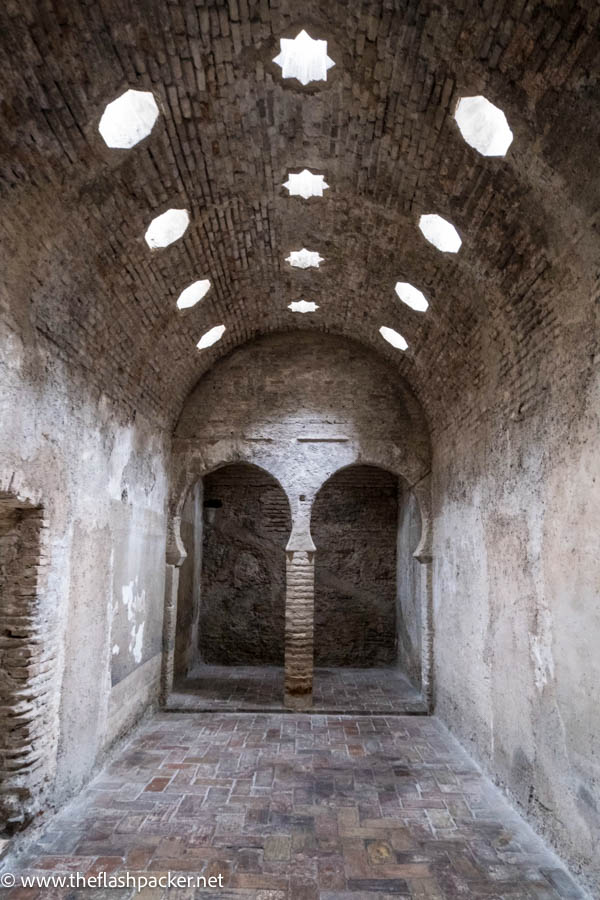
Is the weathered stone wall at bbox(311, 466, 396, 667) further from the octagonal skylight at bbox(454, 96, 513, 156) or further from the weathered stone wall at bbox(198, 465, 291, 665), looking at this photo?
the octagonal skylight at bbox(454, 96, 513, 156)

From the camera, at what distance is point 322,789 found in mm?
6062

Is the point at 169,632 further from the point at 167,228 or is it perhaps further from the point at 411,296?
the point at 411,296

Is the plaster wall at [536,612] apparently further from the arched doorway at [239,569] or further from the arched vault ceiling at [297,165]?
the arched doorway at [239,569]

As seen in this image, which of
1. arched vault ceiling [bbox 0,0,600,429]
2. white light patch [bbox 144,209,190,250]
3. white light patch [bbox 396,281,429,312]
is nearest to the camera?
arched vault ceiling [bbox 0,0,600,429]

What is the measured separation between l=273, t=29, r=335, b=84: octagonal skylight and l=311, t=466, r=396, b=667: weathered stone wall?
28.9ft

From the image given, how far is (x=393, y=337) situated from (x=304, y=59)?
4.73 m

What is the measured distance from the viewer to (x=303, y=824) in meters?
5.29

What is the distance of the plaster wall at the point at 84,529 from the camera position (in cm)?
496

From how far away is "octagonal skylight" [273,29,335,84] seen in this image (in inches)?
172

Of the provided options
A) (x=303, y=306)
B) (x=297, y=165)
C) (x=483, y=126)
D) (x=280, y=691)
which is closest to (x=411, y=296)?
(x=303, y=306)

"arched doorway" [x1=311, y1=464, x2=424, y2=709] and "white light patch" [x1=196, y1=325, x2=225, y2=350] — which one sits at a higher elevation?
"white light patch" [x1=196, y1=325, x2=225, y2=350]

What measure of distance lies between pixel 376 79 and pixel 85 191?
2.49 meters

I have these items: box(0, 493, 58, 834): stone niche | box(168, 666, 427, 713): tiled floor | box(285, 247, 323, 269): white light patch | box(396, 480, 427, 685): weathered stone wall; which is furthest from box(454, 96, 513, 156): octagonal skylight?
box(168, 666, 427, 713): tiled floor

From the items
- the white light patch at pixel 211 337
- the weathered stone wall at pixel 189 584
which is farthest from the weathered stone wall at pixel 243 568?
the white light patch at pixel 211 337
